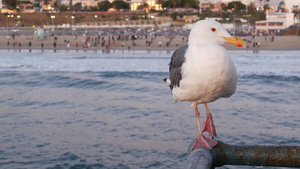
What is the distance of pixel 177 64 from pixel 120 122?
36.4 ft

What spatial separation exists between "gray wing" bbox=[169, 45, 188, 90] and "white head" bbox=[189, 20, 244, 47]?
19 centimetres

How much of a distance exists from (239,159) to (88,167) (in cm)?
806

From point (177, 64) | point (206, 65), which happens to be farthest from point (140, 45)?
point (206, 65)

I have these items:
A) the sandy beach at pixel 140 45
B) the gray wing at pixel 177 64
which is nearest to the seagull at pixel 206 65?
the gray wing at pixel 177 64

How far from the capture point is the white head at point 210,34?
12.9 ft

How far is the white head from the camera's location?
12.9 ft

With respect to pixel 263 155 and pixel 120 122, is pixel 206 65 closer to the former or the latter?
pixel 263 155

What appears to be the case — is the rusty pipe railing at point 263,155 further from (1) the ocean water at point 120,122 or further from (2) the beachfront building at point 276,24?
(2) the beachfront building at point 276,24

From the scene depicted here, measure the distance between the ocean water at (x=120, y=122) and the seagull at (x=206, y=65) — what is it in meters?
6.89

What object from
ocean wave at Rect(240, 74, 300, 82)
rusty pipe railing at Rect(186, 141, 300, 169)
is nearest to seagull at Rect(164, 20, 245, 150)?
rusty pipe railing at Rect(186, 141, 300, 169)

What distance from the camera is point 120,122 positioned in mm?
15180

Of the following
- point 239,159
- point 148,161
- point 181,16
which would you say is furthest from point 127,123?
point 181,16

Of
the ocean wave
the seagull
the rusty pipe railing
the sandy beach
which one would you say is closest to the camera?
the rusty pipe railing

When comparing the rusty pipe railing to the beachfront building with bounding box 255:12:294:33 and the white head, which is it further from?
the beachfront building with bounding box 255:12:294:33
